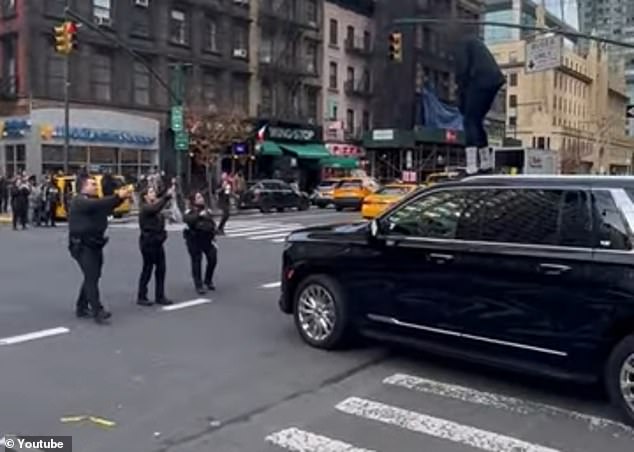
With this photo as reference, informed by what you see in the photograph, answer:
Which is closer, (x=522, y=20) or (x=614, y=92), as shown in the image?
(x=522, y=20)

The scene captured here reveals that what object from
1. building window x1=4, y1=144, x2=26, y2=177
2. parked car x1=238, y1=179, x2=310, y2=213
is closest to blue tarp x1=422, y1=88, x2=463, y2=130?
parked car x1=238, y1=179, x2=310, y2=213

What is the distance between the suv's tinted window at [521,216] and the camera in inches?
237

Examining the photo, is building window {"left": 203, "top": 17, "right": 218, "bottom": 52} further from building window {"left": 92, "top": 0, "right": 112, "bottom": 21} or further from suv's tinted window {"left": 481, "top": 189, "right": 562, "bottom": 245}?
suv's tinted window {"left": 481, "top": 189, "right": 562, "bottom": 245}

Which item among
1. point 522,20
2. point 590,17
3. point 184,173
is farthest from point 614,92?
point 184,173

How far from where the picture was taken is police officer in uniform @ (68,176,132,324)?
8922mm

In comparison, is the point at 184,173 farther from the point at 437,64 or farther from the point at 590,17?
the point at 590,17

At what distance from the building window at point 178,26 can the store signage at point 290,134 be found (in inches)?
282

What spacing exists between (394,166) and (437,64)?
982cm

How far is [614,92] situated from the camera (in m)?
130

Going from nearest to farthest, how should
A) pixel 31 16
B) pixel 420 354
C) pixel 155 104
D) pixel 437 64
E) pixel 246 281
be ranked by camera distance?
pixel 420 354
pixel 246 281
pixel 31 16
pixel 155 104
pixel 437 64

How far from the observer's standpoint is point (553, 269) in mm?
5816

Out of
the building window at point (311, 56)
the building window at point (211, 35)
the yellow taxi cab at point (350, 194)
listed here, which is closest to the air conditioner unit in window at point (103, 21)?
the building window at point (211, 35)

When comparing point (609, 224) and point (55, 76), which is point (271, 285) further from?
point (55, 76)

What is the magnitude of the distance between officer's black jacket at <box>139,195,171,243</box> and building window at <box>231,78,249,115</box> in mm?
33697
